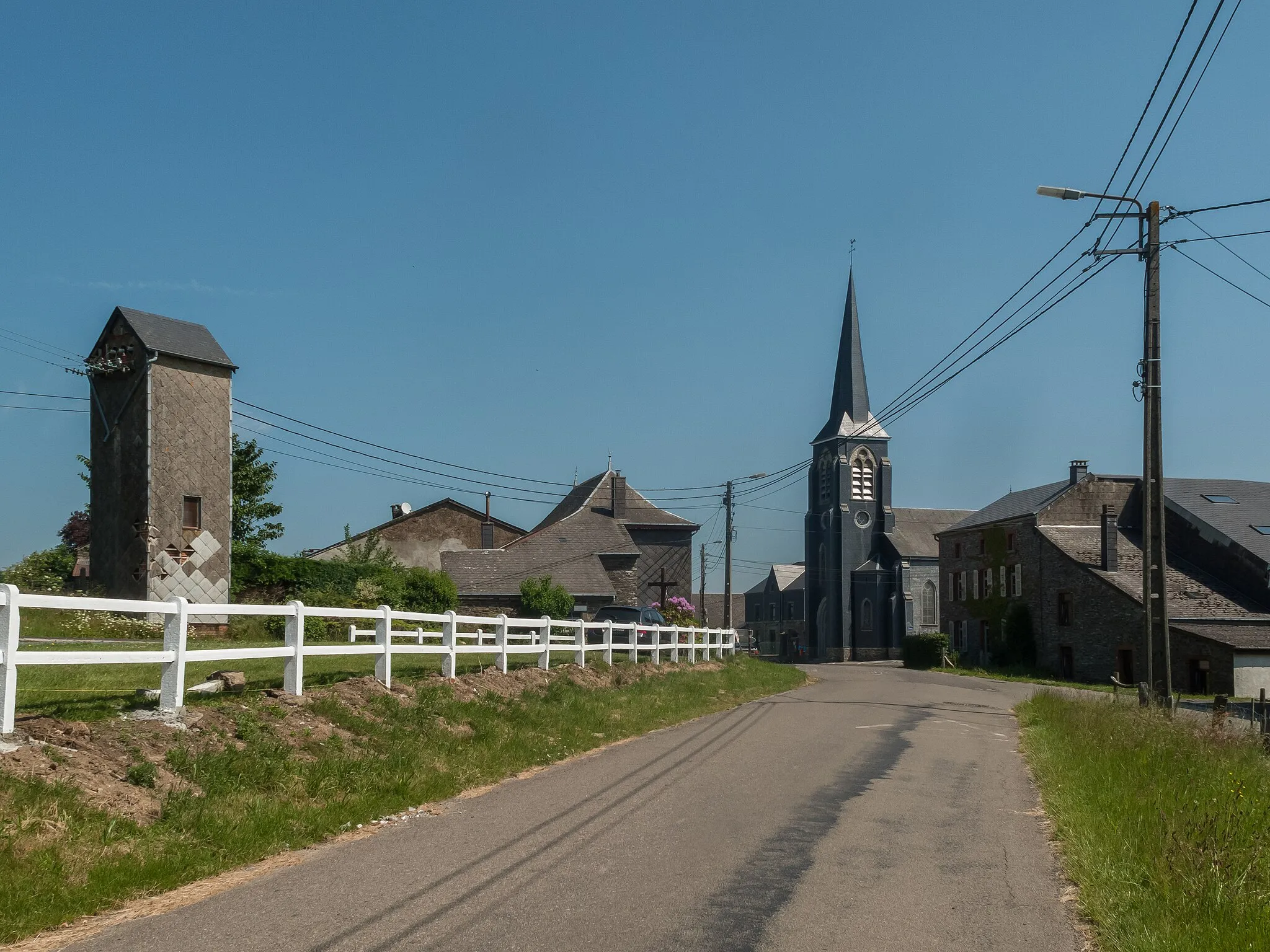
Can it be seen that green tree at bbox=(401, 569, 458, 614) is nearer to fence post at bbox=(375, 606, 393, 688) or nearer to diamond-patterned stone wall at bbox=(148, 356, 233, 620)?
diamond-patterned stone wall at bbox=(148, 356, 233, 620)

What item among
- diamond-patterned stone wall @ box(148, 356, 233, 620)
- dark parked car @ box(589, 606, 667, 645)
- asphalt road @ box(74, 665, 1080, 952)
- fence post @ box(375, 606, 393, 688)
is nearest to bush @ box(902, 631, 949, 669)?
dark parked car @ box(589, 606, 667, 645)

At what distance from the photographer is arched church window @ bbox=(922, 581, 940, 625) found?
88.2 meters

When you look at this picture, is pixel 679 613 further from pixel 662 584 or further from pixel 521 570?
pixel 662 584

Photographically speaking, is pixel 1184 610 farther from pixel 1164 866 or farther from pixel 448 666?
pixel 1164 866

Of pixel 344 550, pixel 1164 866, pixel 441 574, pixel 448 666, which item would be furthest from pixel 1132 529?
pixel 1164 866

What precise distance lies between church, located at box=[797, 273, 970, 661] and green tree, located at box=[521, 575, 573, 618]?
39269mm

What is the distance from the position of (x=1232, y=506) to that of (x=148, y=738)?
5550 cm

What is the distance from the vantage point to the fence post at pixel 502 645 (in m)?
17.5

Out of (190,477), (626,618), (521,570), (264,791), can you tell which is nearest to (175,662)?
(264,791)

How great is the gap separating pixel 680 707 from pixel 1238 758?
9.58 m

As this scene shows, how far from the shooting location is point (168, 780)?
8750 millimetres

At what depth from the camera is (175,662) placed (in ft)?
31.6

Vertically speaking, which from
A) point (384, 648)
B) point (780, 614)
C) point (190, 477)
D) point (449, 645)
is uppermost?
point (190, 477)

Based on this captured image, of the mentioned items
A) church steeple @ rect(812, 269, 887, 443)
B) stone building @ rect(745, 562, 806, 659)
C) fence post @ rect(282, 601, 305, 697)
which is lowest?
stone building @ rect(745, 562, 806, 659)
